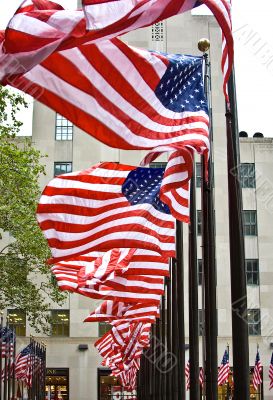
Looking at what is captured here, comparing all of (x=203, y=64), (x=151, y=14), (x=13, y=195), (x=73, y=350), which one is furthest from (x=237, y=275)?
(x=73, y=350)

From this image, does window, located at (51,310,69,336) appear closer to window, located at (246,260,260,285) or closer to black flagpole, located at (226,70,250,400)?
window, located at (246,260,260,285)

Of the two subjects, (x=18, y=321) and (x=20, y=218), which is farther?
(x=18, y=321)

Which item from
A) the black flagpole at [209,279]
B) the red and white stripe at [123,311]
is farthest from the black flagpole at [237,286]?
the red and white stripe at [123,311]

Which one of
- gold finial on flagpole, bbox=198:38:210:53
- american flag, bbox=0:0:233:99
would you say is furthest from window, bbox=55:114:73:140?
american flag, bbox=0:0:233:99

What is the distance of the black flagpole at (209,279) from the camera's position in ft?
38.5

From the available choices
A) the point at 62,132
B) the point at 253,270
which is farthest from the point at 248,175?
the point at 62,132

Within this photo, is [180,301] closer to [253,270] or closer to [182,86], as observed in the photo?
[182,86]

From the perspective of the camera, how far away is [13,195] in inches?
1254

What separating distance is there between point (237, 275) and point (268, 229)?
4689cm

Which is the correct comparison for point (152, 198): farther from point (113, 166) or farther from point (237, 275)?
point (237, 275)

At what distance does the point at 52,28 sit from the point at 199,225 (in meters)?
43.3

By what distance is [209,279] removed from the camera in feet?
40.9

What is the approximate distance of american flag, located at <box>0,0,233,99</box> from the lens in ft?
23.7

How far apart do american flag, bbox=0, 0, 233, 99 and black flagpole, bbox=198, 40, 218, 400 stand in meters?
4.40
